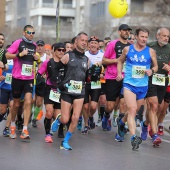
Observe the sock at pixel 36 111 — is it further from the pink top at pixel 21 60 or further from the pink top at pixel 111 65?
the pink top at pixel 21 60

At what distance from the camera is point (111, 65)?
13.4m

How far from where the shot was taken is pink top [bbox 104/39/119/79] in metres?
13.1

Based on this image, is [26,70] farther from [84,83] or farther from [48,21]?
[48,21]

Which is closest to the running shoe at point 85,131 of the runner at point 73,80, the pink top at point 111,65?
the pink top at point 111,65

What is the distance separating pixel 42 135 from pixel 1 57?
6.55 feet

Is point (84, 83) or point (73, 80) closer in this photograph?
point (73, 80)

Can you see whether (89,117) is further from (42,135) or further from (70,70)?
(70,70)

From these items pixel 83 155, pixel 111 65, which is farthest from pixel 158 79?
pixel 83 155

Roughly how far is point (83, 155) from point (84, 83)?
1.51 meters

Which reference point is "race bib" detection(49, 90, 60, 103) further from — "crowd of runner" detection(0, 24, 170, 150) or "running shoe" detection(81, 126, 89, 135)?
"running shoe" detection(81, 126, 89, 135)

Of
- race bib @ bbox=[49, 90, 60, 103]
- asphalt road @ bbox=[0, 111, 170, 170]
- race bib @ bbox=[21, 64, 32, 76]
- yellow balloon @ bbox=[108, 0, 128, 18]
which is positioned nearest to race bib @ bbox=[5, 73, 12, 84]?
race bib @ bbox=[21, 64, 32, 76]

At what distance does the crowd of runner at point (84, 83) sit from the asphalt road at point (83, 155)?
0.84ft

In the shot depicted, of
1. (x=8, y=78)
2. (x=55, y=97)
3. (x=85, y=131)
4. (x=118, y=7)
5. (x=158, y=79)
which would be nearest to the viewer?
(x=55, y=97)

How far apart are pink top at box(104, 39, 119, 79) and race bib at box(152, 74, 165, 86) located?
1.25 m
